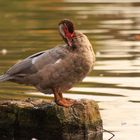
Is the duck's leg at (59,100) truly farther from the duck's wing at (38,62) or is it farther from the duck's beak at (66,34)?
the duck's beak at (66,34)

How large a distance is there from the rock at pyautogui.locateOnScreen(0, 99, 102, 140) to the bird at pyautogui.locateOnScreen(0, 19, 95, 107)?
5.9 inches

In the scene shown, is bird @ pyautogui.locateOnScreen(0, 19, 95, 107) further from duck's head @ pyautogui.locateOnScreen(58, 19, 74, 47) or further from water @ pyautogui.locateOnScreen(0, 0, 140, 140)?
water @ pyautogui.locateOnScreen(0, 0, 140, 140)

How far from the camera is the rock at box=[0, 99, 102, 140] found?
1058cm

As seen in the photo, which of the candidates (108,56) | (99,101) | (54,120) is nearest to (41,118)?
(54,120)

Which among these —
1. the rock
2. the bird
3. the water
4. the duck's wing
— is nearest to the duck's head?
the bird

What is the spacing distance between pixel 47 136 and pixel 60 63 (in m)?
0.94

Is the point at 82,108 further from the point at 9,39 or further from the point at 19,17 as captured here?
the point at 19,17

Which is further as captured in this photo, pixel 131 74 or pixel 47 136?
pixel 131 74

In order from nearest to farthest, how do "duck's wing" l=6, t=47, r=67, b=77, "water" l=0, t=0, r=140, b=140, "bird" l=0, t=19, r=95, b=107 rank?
"bird" l=0, t=19, r=95, b=107, "duck's wing" l=6, t=47, r=67, b=77, "water" l=0, t=0, r=140, b=140

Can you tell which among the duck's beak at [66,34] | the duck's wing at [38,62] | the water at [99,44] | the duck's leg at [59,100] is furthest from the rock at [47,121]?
the duck's beak at [66,34]

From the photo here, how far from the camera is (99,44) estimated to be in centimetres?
1880

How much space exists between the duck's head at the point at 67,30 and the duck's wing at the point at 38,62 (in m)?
0.15

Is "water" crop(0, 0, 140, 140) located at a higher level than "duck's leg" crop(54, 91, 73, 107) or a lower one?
lower

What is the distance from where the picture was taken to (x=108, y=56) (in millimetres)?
17188
